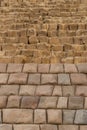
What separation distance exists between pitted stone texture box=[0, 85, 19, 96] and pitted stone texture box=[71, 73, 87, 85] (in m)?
1.00

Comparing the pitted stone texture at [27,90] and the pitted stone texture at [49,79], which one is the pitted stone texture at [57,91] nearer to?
the pitted stone texture at [49,79]

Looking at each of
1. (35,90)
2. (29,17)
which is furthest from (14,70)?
(29,17)

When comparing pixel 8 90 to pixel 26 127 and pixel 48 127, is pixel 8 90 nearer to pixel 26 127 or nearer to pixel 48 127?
pixel 26 127

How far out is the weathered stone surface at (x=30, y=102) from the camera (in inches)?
263

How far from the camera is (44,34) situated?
8.45 meters

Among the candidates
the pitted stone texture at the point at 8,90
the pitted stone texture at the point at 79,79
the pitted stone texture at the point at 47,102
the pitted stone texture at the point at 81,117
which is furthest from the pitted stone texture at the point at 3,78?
the pitted stone texture at the point at 81,117

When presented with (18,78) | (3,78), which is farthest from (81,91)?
(3,78)

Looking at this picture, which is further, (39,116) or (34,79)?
(34,79)

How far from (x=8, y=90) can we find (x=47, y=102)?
733 mm

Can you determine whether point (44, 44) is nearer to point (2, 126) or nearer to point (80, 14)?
point (2, 126)

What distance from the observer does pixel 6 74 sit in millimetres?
7117

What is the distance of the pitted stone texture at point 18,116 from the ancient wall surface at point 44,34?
3.45 feet

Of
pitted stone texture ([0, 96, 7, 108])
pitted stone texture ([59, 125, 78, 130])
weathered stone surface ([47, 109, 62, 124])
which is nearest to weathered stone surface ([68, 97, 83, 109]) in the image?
weathered stone surface ([47, 109, 62, 124])

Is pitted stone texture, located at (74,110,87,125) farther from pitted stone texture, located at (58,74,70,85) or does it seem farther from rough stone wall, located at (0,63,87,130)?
pitted stone texture, located at (58,74,70,85)
